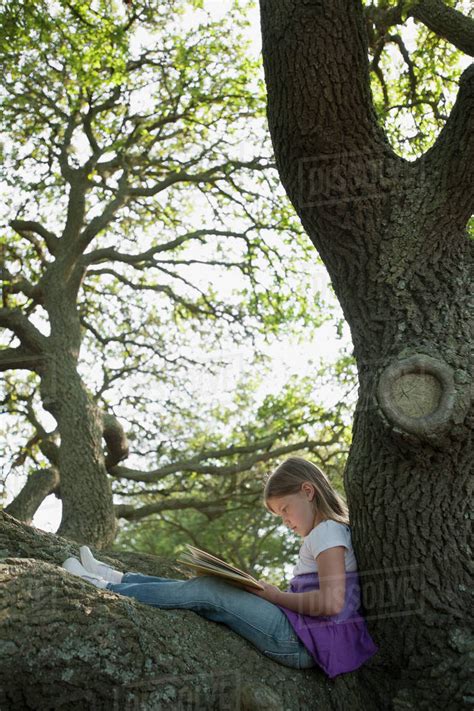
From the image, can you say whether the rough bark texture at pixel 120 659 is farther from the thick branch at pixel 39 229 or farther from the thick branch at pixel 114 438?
the thick branch at pixel 39 229

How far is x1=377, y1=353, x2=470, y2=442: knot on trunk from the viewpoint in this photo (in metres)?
3.54

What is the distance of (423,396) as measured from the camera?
3666mm

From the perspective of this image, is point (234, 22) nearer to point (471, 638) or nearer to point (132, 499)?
point (132, 499)

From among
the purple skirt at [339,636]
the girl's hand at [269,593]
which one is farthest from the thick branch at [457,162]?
the girl's hand at [269,593]

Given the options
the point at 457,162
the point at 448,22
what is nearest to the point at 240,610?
the point at 457,162

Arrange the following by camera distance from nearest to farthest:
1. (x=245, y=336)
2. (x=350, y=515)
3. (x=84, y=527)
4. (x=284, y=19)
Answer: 1. (x=350, y=515)
2. (x=284, y=19)
3. (x=84, y=527)
4. (x=245, y=336)

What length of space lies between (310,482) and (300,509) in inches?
5.8

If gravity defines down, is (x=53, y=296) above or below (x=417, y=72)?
below

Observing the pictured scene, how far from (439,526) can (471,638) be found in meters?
0.50

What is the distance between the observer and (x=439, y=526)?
11.9ft

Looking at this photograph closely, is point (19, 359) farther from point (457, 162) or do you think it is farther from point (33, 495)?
point (457, 162)

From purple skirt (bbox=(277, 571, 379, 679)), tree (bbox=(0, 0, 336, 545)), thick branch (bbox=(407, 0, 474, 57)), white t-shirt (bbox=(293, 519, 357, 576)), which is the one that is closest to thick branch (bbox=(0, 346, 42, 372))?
tree (bbox=(0, 0, 336, 545))

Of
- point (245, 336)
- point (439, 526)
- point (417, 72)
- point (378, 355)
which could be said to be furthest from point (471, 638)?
point (245, 336)

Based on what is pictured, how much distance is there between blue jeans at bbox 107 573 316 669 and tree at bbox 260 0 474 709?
409mm
